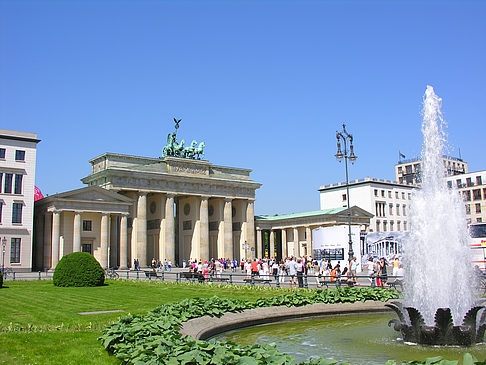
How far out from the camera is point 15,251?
5269 cm

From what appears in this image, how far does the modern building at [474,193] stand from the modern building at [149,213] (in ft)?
140

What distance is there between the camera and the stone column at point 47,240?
5688 cm

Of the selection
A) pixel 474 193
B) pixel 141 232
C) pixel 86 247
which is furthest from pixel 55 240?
pixel 474 193

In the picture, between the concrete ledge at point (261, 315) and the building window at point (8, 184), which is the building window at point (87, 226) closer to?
the building window at point (8, 184)

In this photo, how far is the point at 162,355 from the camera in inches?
328

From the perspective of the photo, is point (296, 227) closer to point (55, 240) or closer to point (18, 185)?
point (55, 240)

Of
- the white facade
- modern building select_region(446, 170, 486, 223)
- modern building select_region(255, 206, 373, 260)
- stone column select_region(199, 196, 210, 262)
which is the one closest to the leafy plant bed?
stone column select_region(199, 196, 210, 262)

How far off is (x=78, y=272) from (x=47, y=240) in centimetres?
2896

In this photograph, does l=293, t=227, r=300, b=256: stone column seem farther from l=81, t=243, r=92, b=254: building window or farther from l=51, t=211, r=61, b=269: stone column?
l=51, t=211, r=61, b=269: stone column

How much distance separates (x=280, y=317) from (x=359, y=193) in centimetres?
9009

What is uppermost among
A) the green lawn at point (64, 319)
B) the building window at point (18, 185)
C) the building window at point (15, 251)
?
the building window at point (18, 185)

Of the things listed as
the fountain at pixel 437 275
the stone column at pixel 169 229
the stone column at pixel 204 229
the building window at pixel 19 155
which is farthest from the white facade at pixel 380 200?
the fountain at pixel 437 275

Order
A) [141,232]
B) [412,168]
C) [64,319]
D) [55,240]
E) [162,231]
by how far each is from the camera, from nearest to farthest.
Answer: [64,319] < [55,240] < [141,232] < [162,231] < [412,168]

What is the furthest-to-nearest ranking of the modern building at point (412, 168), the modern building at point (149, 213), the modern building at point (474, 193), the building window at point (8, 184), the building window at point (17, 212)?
the modern building at point (412, 168), the modern building at point (474, 193), the modern building at point (149, 213), the building window at point (17, 212), the building window at point (8, 184)
